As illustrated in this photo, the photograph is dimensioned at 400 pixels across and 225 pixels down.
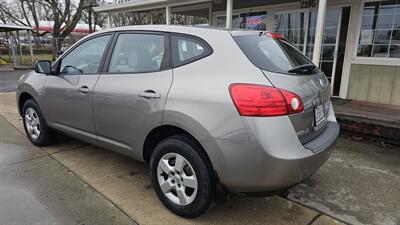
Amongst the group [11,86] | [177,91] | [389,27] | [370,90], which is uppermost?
[389,27]

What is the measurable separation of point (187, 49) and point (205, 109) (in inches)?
25.4

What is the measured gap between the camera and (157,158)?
2742 millimetres

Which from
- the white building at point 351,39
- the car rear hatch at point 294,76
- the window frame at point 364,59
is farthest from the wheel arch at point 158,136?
the window frame at point 364,59

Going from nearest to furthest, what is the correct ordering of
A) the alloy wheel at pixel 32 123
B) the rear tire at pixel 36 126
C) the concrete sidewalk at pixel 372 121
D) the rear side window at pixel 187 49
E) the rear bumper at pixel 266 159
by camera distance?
the rear bumper at pixel 266 159, the rear side window at pixel 187 49, the rear tire at pixel 36 126, the alloy wheel at pixel 32 123, the concrete sidewalk at pixel 372 121

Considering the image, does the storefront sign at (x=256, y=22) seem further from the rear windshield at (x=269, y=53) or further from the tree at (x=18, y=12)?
the tree at (x=18, y=12)

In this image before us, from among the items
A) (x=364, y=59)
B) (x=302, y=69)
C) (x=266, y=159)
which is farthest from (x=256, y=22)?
(x=266, y=159)

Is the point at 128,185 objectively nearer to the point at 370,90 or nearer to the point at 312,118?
the point at 312,118

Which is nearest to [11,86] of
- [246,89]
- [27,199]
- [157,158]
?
[27,199]

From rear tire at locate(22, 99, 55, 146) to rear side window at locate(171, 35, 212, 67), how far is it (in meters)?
2.49

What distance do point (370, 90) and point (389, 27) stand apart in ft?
4.50

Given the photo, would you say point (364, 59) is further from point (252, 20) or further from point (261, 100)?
point (261, 100)

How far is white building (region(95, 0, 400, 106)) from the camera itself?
625 centimetres

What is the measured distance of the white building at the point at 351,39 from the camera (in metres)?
6.25

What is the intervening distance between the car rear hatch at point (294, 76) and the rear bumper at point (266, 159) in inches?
5.0
